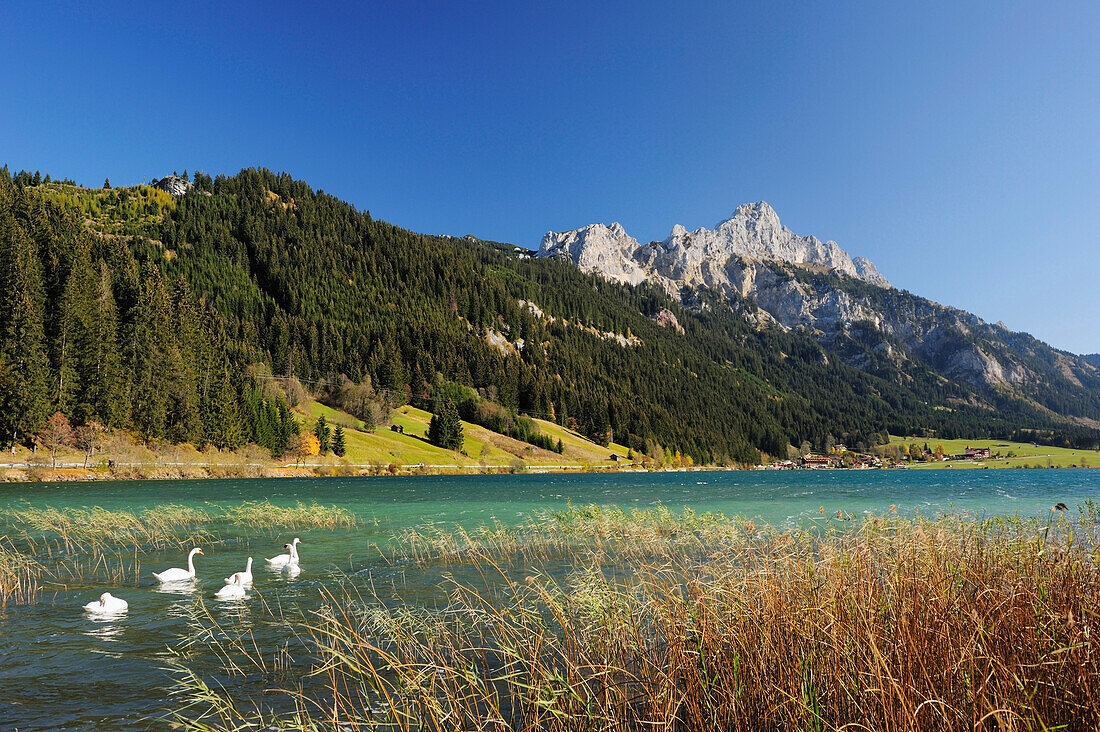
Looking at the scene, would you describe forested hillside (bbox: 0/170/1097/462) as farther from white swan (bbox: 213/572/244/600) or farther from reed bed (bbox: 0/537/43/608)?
white swan (bbox: 213/572/244/600)

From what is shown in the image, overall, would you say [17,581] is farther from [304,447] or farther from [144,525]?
[304,447]

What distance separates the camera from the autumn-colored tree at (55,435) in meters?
67.9

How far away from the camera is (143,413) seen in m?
82.5

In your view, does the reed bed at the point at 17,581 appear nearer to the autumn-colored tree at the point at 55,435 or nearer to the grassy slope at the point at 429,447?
the autumn-colored tree at the point at 55,435

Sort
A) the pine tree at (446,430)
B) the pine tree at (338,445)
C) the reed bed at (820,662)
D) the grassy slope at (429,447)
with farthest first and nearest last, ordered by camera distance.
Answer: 1. the pine tree at (446,430)
2. the grassy slope at (429,447)
3. the pine tree at (338,445)
4. the reed bed at (820,662)

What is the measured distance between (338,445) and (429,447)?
21629 mm

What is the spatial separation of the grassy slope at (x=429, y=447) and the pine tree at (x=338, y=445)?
1134 mm

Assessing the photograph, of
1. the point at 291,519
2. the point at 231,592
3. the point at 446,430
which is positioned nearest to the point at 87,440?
the point at 291,519

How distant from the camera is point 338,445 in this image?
10394 centimetres

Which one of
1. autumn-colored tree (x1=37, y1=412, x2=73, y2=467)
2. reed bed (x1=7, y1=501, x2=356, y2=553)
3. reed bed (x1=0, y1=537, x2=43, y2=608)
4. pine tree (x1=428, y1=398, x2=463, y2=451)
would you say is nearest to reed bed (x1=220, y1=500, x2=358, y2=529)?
reed bed (x1=7, y1=501, x2=356, y2=553)

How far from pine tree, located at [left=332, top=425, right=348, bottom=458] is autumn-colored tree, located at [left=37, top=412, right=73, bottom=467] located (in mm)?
38673

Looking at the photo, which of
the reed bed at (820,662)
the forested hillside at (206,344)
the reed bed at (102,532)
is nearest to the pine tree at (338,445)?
the forested hillside at (206,344)

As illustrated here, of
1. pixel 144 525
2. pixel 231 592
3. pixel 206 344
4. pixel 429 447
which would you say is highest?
pixel 206 344

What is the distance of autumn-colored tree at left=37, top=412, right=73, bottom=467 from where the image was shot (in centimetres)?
6789
